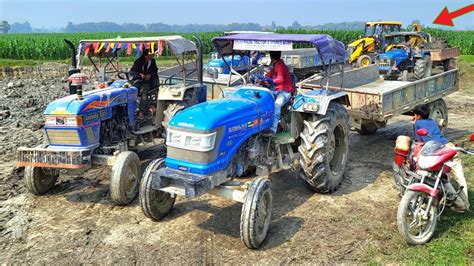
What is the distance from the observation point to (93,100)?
22.3ft

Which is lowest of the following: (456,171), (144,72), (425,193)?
(425,193)

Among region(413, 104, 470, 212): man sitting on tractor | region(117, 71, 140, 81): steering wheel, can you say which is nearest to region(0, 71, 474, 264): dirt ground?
region(413, 104, 470, 212): man sitting on tractor

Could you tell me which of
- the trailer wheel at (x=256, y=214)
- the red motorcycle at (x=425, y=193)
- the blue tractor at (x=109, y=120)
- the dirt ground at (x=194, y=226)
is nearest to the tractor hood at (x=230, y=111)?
the trailer wheel at (x=256, y=214)

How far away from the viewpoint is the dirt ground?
5.10 metres

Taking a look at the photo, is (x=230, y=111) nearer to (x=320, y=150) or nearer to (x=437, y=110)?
(x=320, y=150)

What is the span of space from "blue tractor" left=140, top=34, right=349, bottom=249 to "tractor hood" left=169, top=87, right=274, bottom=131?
0.04 feet

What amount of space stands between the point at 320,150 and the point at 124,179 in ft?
9.11

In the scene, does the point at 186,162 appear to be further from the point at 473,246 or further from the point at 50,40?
the point at 50,40

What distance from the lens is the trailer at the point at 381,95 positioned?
25.5 ft

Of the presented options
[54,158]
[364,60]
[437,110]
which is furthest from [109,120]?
[364,60]

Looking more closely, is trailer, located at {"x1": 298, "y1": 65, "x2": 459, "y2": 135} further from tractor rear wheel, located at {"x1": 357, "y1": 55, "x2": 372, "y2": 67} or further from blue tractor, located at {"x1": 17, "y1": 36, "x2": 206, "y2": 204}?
tractor rear wheel, located at {"x1": 357, "y1": 55, "x2": 372, "y2": 67}

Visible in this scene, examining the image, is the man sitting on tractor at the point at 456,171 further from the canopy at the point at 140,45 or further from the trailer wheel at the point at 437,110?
the canopy at the point at 140,45

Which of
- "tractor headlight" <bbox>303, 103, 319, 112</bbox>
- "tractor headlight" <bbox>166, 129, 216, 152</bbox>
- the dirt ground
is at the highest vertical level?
"tractor headlight" <bbox>303, 103, 319, 112</bbox>

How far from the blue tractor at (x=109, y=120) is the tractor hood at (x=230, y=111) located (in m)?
1.56
